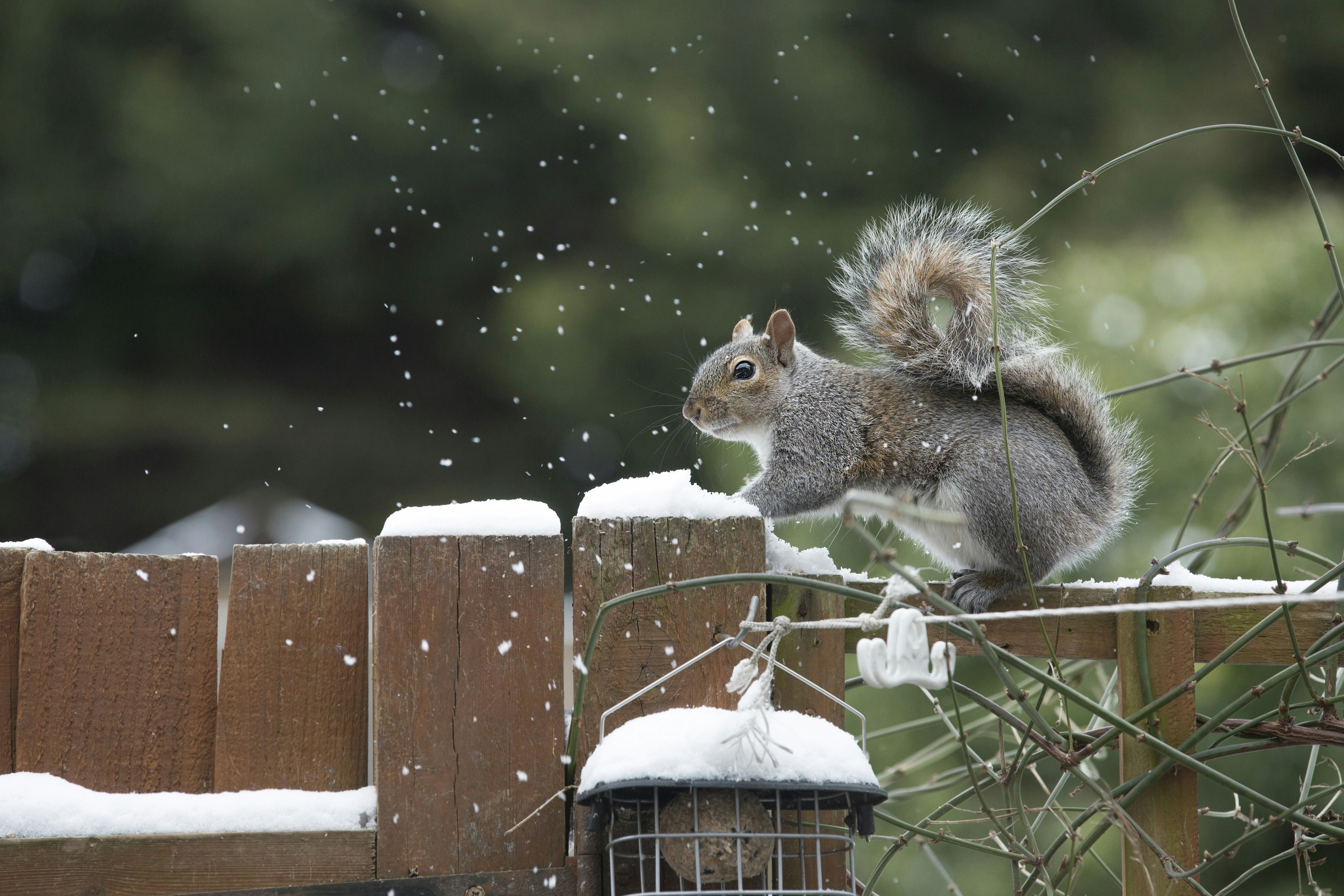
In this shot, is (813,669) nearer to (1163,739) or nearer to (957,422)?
(1163,739)

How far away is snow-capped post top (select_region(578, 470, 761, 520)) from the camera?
99 cm

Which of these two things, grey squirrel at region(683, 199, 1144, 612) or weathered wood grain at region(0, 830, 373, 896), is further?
grey squirrel at region(683, 199, 1144, 612)

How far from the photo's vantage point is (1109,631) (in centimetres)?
113

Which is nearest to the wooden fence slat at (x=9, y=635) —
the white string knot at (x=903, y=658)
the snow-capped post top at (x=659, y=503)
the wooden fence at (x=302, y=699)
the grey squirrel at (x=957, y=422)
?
the wooden fence at (x=302, y=699)

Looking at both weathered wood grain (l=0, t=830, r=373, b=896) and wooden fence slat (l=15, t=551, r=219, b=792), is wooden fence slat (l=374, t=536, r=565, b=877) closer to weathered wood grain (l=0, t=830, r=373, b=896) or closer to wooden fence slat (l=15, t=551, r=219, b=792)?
weathered wood grain (l=0, t=830, r=373, b=896)

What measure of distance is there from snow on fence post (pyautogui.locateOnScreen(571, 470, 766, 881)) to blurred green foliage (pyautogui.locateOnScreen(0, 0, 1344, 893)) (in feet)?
9.55

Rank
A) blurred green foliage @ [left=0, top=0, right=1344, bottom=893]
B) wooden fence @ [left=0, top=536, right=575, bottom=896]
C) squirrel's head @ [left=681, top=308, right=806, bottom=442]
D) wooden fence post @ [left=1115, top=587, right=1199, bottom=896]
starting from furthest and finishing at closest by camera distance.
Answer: blurred green foliage @ [left=0, top=0, right=1344, bottom=893] < squirrel's head @ [left=681, top=308, right=806, bottom=442] < wooden fence post @ [left=1115, top=587, right=1199, bottom=896] < wooden fence @ [left=0, top=536, right=575, bottom=896]

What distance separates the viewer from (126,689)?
974mm

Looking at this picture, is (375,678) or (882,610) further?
(375,678)

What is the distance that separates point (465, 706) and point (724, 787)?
25 centimetres

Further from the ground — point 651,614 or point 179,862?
point 651,614

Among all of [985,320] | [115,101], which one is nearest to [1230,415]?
[985,320]

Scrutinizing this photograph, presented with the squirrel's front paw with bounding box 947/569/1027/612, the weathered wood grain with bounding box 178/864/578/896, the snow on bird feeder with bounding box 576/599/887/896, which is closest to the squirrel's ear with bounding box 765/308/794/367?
the squirrel's front paw with bounding box 947/569/1027/612

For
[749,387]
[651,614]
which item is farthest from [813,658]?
[749,387]
